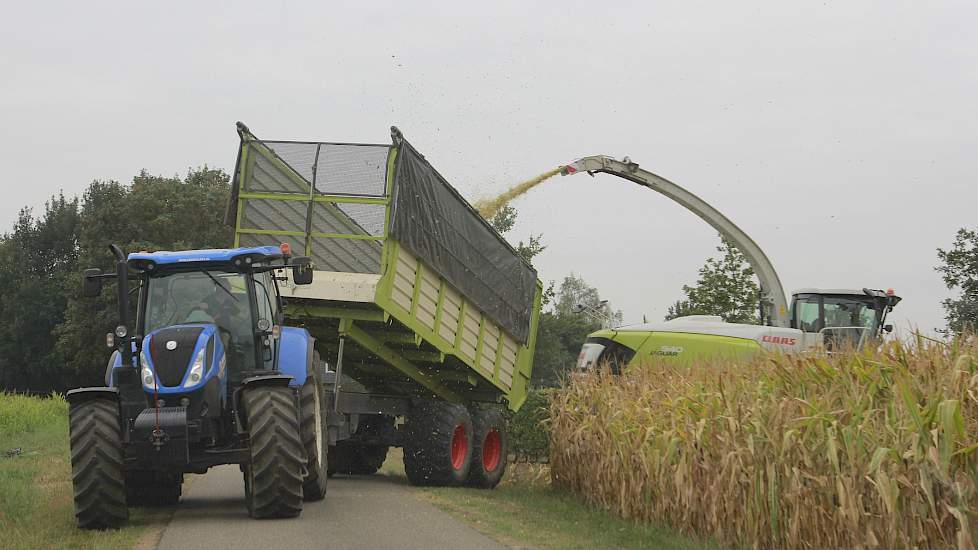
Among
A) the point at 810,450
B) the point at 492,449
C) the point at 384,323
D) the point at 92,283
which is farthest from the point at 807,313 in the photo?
the point at 92,283

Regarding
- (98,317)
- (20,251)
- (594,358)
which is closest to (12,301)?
(20,251)

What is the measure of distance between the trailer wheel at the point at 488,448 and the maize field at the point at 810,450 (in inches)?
138

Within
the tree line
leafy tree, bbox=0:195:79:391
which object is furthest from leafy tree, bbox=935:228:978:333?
leafy tree, bbox=0:195:79:391

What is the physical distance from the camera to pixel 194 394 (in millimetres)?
11102

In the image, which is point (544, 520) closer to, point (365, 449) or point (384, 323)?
point (384, 323)

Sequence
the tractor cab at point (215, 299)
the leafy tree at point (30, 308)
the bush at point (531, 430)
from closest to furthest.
→ 1. the tractor cab at point (215, 299)
2. the bush at point (531, 430)
3. the leafy tree at point (30, 308)

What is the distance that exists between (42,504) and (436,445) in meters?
5.59

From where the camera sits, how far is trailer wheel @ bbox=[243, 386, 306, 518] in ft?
36.2

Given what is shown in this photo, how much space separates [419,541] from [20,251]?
64.4 m

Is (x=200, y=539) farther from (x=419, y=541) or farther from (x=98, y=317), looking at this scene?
(x=98, y=317)

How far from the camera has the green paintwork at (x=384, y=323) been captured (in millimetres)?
14531

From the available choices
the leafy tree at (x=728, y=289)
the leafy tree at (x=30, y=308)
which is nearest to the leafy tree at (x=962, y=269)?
the leafy tree at (x=728, y=289)

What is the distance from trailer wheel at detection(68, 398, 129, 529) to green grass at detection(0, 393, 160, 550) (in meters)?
0.15

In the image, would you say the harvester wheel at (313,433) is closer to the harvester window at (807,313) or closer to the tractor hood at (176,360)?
the tractor hood at (176,360)
